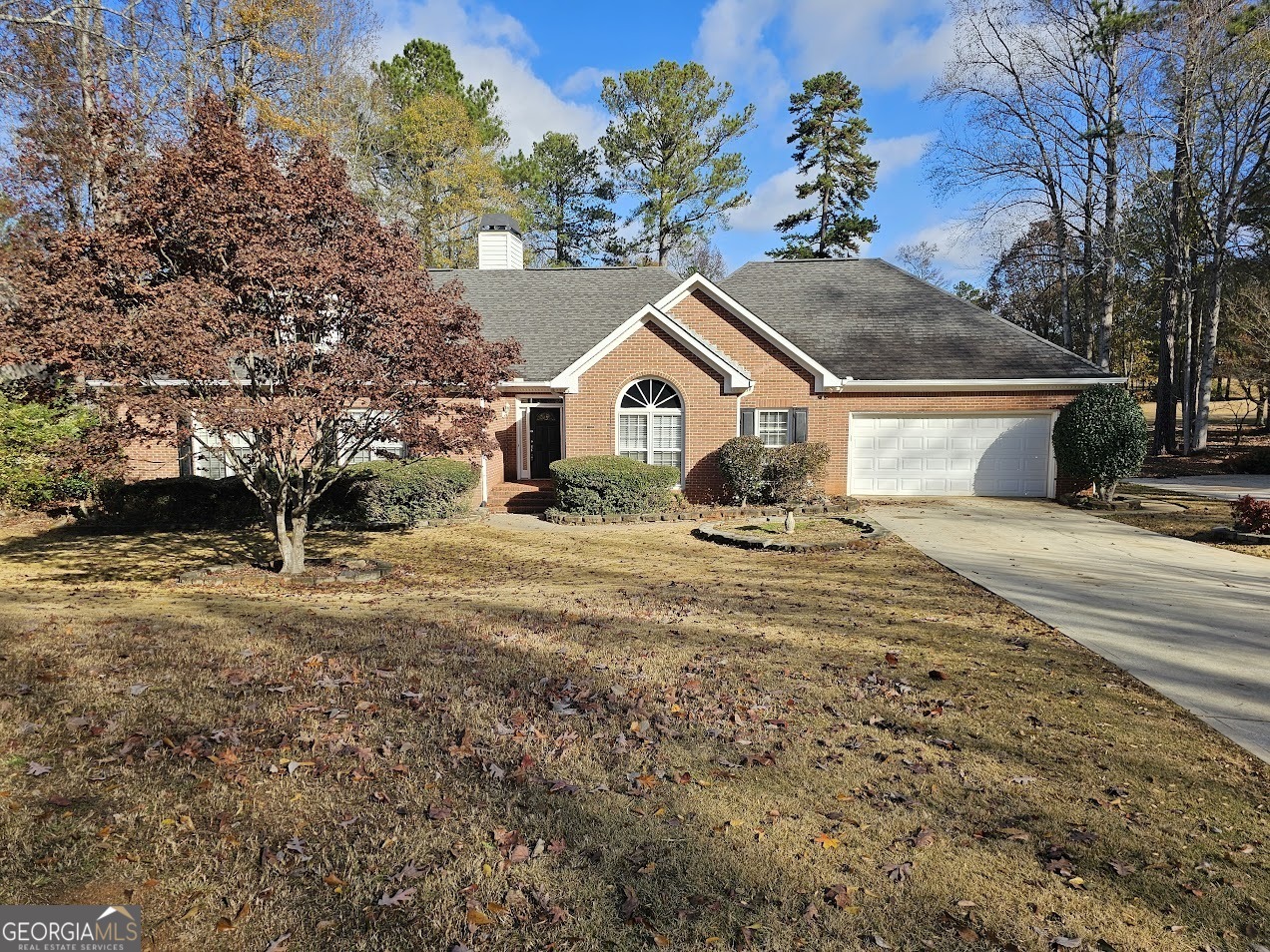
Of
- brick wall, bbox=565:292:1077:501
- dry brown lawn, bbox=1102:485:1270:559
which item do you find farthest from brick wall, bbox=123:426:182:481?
dry brown lawn, bbox=1102:485:1270:559

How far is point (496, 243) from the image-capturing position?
23.9 metres

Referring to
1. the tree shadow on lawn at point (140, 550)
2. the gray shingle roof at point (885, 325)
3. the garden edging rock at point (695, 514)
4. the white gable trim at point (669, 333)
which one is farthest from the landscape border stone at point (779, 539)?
the tree shadow on lawn at point (140, 550)

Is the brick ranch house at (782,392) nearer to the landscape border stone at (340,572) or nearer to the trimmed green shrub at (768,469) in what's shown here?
the trimmed green shrub at (768,469)

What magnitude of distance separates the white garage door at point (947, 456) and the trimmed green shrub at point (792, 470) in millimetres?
2366

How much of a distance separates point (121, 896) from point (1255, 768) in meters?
6.24

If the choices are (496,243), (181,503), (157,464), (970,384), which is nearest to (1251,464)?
(970,384)

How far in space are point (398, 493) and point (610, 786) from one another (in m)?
11.3

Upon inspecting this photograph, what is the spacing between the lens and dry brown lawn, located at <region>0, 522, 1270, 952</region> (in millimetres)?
3010

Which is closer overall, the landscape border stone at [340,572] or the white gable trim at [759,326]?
the landscape border stone at [340,572]

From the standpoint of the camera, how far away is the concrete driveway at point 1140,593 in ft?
19.1

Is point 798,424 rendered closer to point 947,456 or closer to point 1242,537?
point 947,456

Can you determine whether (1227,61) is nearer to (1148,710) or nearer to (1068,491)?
(1068,491)

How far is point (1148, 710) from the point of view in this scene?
5348 millimetres

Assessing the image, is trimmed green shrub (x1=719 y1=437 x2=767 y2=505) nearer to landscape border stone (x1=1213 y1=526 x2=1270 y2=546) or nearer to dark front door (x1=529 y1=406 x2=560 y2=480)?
dark front door (x1=529 y1=406 x2=560 y2=480)
